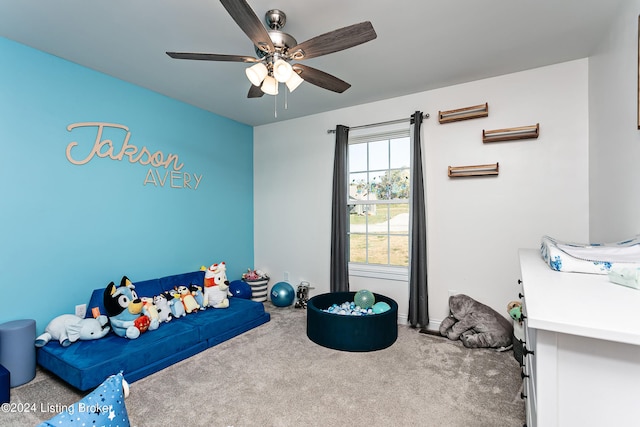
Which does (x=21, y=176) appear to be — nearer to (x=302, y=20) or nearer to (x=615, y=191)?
(x=302, y=20)

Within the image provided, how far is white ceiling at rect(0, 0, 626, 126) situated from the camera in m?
2.04

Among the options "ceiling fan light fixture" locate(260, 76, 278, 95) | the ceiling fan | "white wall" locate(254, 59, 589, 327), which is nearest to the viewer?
the ceiling fan

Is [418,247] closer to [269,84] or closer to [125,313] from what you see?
[269,84]

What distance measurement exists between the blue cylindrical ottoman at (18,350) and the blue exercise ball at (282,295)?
7.83 ft

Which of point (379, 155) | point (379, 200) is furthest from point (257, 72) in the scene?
point (379, 200)

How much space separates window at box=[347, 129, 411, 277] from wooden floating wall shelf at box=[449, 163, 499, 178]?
0.52 m

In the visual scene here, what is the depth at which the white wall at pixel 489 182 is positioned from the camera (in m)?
2.79

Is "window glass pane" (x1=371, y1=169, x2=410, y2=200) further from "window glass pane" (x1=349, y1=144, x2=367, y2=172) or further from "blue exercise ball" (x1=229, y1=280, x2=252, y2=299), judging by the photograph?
"blue exercise ball" (x1=229, y1=280, x2=252, y2=299)

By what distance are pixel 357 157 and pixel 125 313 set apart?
299cm

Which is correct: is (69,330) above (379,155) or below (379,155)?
below

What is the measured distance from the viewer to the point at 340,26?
2.25 meters

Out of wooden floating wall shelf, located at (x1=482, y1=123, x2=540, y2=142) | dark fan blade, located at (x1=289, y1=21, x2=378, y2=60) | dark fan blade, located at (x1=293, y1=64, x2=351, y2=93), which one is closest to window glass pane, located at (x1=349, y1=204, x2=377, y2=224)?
wooden floating wall shelf, located at (x1=482, y1=123, x2=540, y2=142)

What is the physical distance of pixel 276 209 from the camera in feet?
14.9

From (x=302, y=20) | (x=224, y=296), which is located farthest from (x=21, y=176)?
(x=302, y=20)
